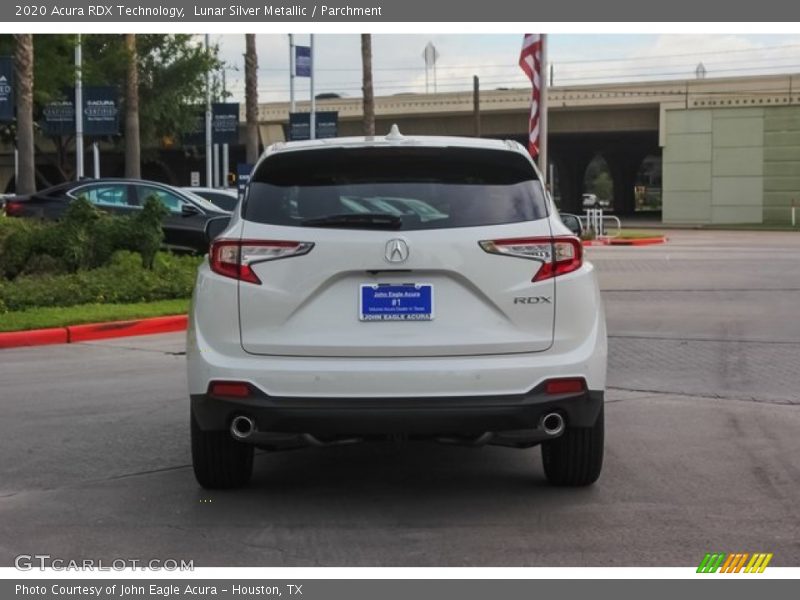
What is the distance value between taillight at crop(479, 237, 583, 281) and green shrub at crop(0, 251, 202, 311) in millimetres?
9665

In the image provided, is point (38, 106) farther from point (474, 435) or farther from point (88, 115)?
point (474, 435)

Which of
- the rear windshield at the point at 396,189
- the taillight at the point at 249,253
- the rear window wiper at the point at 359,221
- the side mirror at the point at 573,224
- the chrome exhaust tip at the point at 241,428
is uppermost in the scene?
the rear windshield at the point at 396,189

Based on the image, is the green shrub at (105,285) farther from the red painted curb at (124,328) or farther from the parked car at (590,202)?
the parked car at (590,202)

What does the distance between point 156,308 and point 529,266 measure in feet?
30.2

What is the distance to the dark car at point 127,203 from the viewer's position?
1952 centimetres

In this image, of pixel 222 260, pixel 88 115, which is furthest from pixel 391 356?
pixel 88 115

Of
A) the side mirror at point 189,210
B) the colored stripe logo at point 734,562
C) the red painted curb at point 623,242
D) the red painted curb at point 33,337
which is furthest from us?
the red painted curb at point 623,242

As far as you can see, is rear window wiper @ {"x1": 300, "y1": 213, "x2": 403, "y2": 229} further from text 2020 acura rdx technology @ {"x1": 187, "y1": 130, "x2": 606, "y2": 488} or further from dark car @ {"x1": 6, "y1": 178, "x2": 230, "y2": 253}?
dark car @ {"x1": 6, "y1": 178, "x2": 230, "y2": 253}

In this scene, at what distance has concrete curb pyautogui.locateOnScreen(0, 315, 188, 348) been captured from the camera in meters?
12.3

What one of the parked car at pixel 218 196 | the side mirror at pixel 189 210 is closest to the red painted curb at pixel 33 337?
the side mirror at pixel 189 210

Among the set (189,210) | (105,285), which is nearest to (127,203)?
(189,210)

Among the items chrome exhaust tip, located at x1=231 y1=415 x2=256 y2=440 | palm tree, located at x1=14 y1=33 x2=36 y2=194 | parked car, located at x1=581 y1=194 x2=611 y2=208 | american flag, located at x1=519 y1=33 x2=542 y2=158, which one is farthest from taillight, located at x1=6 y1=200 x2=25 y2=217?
parked car, located at x1=581 y1=194 x2=611 y2=208

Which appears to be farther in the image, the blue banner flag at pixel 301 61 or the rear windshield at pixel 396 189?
the blue banner flag at pixel 301 61

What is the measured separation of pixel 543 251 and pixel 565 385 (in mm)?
655
